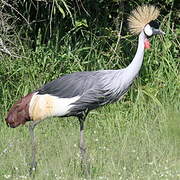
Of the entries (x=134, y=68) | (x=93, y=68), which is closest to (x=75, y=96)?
(x=134, y=68)

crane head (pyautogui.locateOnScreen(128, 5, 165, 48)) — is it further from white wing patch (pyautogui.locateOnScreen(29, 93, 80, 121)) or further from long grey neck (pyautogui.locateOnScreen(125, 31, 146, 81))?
white wing patch (pyautogui.locateOnScreen(29, 93, 80, 121))

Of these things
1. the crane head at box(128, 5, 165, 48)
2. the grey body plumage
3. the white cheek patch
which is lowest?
the grey body plumage

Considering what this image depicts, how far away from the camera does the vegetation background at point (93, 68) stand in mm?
4789

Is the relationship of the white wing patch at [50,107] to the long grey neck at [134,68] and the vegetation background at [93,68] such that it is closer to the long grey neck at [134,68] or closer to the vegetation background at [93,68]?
the vegetation background at [93,68]

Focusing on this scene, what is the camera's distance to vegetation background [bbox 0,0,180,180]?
4.79 metres

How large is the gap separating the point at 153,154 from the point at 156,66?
1702mm

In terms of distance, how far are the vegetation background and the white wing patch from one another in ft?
0.96

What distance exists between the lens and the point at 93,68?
6090 mm

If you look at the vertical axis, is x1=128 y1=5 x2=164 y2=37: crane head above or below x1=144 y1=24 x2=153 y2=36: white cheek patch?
above

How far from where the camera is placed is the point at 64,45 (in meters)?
6.28

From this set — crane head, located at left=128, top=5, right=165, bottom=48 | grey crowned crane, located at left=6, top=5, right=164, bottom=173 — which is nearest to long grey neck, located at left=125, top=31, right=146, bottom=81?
grey crowned crane, located at left=6, top=5, right=164, bottom=173

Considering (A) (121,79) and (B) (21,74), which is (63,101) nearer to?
(A) (121,79)

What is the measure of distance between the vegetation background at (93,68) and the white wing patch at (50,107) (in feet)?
0.96

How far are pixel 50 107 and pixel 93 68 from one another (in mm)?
1606
